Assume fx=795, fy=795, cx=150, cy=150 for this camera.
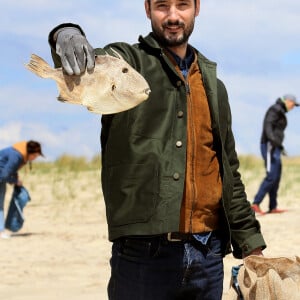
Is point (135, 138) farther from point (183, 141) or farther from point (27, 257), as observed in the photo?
point (27, 257)

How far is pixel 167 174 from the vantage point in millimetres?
2955

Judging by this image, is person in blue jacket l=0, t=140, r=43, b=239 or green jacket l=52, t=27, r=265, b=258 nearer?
green jacket l=52, t=27, r=265, b=258

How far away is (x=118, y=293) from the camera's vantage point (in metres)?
3.04

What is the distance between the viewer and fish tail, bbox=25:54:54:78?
2645 mm

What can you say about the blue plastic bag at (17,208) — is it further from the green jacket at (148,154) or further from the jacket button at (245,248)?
the green jacket at (148,154)

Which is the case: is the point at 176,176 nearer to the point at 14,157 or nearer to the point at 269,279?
the point at 269,279

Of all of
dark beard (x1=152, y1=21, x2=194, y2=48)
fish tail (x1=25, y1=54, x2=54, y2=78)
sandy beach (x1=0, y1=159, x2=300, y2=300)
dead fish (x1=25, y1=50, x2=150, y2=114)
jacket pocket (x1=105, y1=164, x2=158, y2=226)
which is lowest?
sandy beach (x1=0, y1=159, x2=300, y2=300)

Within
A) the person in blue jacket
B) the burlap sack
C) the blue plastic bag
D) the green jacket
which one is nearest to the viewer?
the green jacket

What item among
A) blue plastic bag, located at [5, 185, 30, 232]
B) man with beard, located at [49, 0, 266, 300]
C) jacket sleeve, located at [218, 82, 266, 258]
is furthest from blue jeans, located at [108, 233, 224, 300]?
blue plastic bag, located at [5, 185, 30, 232]

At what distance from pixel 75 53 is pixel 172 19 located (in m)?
0.52

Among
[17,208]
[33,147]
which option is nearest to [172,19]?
[33,147]

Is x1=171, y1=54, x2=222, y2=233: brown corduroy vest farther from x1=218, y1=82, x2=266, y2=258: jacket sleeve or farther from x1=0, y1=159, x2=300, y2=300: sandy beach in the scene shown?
x1=0, y1=159, x2=300, y2=300: sandy beach

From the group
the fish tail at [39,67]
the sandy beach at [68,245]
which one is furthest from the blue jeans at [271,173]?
the fish tail at [39,67]

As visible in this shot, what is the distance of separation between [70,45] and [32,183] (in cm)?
1481
